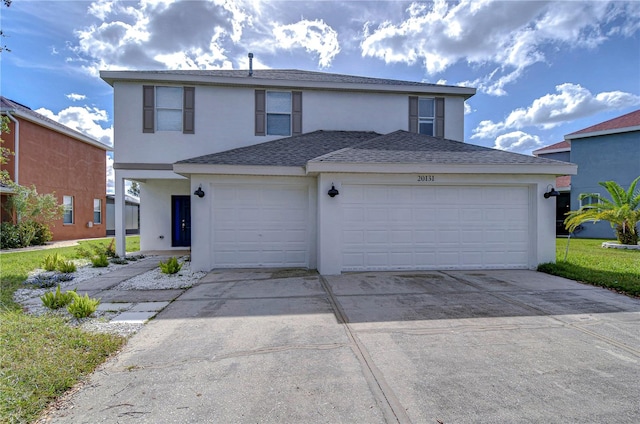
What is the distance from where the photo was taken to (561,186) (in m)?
19.8

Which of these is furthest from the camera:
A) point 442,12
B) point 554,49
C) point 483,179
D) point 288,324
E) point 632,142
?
point 632,142

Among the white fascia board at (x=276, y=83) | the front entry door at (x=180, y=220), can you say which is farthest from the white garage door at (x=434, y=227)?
the front entry door at (x=180, y=220)

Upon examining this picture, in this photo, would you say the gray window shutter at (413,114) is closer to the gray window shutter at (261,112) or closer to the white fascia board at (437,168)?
the white fascia board at (437,168)

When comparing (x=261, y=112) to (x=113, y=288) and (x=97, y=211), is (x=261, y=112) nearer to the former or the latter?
(x=113, y=288)

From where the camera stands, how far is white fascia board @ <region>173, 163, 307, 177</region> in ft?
26.7

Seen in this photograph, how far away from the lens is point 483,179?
834 cm

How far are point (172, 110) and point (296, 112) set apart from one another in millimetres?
4337

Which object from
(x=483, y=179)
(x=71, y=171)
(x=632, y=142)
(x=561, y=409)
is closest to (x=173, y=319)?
(x=561, y=409)

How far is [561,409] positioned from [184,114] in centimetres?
1177

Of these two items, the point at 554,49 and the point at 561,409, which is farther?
the point at 554,49

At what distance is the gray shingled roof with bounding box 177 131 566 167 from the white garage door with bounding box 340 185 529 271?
0.76 meters

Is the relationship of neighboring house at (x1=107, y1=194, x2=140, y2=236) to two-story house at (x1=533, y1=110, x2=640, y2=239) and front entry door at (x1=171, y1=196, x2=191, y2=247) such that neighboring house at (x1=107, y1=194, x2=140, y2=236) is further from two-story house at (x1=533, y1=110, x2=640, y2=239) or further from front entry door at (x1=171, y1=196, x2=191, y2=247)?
two-story house at (x1=533, y1=110, x2=640, y2=239)

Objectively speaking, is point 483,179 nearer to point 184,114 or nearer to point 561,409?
point 561,409

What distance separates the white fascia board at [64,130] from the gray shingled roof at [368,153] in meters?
12.6
